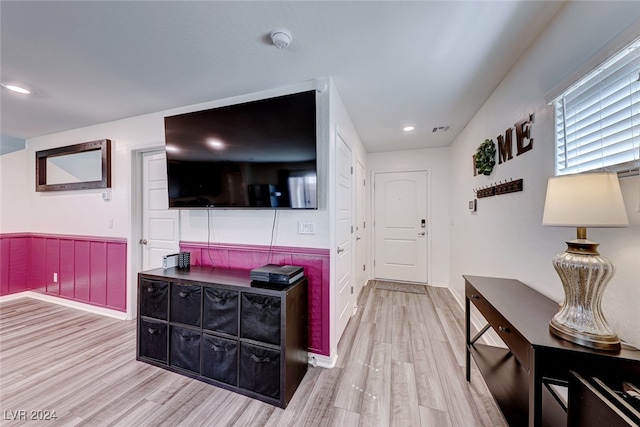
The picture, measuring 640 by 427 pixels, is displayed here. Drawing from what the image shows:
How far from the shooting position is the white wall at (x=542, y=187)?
38.3 inches

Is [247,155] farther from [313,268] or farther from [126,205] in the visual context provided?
[126,205]

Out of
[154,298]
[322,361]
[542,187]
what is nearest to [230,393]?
[322,361]

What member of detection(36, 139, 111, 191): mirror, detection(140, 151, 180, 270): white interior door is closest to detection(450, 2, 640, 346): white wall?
detection(140, 151, 180, 270): white interior door

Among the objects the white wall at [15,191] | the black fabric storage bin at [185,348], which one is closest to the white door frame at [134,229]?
the black fabric storage bin at [185,348]

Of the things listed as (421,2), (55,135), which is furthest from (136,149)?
(421,2)

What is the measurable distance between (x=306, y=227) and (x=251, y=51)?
1.37 m

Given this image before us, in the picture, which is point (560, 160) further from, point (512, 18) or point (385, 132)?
point (385, 132)

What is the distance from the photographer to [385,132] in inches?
131

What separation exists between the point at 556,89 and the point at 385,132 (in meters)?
2.12

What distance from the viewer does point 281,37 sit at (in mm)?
1488

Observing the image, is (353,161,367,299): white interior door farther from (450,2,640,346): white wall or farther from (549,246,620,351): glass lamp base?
(549,246,620,351): glass lamp base

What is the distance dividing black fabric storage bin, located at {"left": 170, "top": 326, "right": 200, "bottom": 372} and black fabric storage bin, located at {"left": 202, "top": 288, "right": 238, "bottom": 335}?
170 millimetres

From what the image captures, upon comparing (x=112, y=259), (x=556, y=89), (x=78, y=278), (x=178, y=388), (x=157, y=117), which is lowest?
(x=178, y=388)

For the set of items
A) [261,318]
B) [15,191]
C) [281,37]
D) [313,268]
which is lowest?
[261,318]
